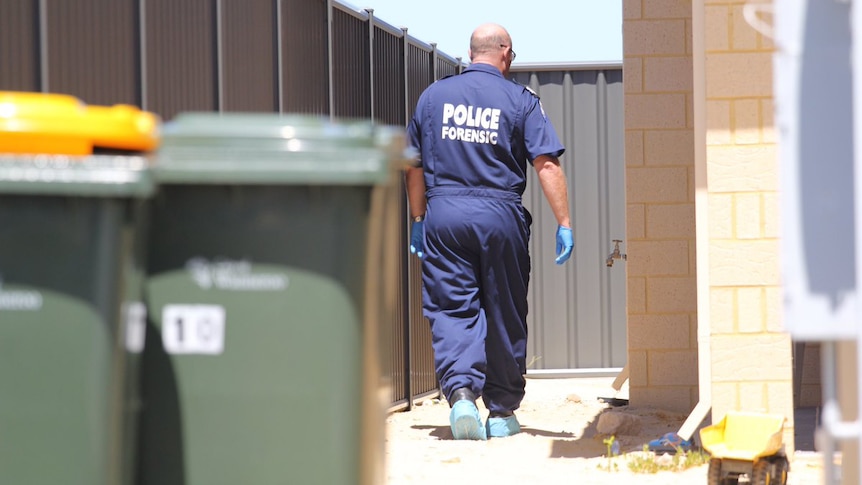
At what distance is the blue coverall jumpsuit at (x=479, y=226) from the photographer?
5.82 meters

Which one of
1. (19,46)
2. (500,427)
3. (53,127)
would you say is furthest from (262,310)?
(500,427)

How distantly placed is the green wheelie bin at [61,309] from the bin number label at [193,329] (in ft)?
0.54

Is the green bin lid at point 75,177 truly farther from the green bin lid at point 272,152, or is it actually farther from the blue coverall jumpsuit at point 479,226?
the blue coverall jumpsuit at point 479,226

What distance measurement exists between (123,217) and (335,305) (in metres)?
0.48

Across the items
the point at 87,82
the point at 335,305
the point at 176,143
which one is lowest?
the point at 335,305

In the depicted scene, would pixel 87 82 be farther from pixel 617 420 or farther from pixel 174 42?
pixel 617 420

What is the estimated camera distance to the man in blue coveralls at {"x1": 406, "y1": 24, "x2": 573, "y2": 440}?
582cm

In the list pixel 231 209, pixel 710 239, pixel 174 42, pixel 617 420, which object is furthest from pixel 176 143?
pixel 617 420

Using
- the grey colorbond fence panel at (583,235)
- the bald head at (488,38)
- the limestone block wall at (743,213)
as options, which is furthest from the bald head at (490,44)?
the grey colorbond fence panel at (583,235)

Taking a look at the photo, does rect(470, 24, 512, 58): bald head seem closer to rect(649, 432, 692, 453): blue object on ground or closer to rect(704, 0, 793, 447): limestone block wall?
rect(704, 0, 793, 447): limestone block wall

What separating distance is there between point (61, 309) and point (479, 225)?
3433 mm

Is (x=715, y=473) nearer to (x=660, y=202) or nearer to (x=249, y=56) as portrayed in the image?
(x=249, y=56)

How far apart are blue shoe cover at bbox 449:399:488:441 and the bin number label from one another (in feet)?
10.2

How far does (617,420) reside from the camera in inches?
236
